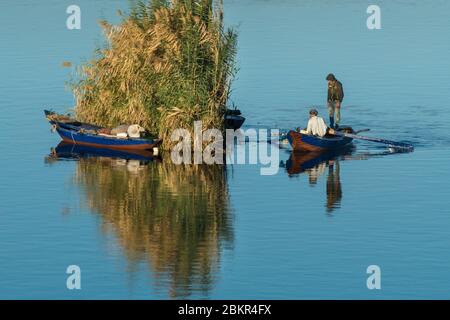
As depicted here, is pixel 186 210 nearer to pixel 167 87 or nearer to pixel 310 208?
pixel 310 208

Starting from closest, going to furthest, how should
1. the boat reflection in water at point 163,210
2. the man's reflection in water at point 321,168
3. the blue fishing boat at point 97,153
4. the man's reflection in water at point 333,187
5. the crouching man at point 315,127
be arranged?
the boat reflection in water at point 163,210 < the man's reflection in water at point 333,187 < the man's reflection in water at point 321,168 < the crouching man at point 315,127 < the blue fishing boat at point 97,153

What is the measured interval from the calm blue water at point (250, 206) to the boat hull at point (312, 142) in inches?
36.2

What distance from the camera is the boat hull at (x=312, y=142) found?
236 ft

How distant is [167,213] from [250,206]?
367cm

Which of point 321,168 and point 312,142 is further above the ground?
point 312,142

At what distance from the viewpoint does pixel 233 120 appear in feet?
250

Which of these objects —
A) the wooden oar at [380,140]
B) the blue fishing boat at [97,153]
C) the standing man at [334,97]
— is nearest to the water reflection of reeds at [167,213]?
the blue fishing boat at [97,153]

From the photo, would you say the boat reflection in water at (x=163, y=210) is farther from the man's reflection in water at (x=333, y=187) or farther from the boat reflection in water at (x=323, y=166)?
the man's reflection in water at (x=333, y=187)

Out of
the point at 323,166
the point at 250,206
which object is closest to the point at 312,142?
the point at 323,166

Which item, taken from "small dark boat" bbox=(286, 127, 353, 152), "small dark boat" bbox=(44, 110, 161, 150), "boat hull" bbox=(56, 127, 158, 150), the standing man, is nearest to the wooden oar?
"small dark boat" bbox=(286, 127, 353, 152)

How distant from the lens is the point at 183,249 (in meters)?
53.8

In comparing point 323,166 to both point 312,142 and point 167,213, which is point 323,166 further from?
point 167,213
